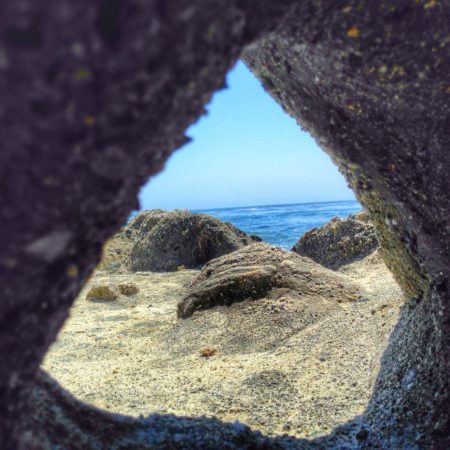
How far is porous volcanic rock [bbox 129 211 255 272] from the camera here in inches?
365

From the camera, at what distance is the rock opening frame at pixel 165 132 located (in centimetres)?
81

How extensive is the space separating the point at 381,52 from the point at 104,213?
97cm

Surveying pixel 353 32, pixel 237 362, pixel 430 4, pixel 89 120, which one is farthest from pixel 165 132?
pixel 237 362

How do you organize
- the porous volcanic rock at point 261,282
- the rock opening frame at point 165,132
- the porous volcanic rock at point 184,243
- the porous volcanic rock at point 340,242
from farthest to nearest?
the porous volcanic rock at point 184,243
the porous volcanic rock at point 340,242
the porous volcanic rock at point 261,282
the rock opening frame at point 165,132

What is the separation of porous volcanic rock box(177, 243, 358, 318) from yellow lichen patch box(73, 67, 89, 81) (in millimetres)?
4201

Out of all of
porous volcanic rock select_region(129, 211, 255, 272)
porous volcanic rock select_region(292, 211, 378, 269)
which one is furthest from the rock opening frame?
porous volcanic rock select_region(129, 211, 255, 272)

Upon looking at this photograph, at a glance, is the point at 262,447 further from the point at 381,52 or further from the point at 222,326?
the point at 222,326

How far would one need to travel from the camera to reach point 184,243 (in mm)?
9469

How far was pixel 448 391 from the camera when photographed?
1.87m

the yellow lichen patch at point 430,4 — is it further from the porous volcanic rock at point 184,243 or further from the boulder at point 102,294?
the porous volcanic rock at point 184,243

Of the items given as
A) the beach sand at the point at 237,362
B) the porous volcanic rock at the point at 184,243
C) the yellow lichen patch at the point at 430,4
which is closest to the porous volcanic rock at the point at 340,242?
the porous volcanic rock at the point at 184,243

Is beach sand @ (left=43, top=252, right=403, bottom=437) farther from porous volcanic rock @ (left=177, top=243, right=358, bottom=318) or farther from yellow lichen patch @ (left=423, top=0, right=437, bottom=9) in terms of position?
yellow lichen patch @ (left=423, top=0, right=437, bottom=9)

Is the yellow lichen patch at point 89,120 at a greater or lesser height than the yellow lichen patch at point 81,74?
lesser

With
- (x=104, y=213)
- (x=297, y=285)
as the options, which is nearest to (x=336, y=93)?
(x=104, y=213)
